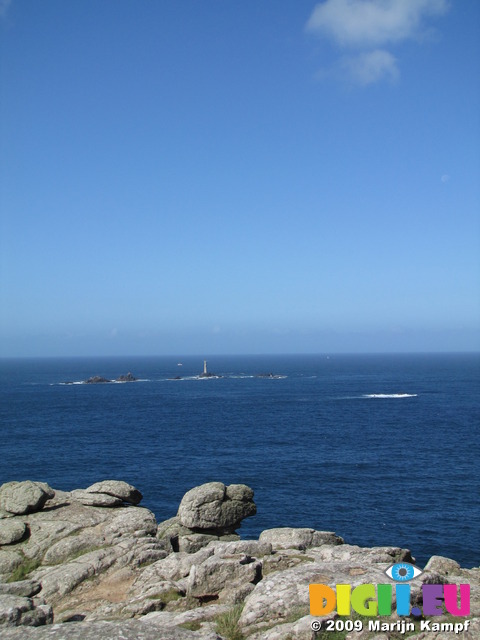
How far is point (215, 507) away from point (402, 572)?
56.4 ft

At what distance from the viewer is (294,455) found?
77250 mm

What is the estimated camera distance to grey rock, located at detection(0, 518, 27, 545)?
96.3ft

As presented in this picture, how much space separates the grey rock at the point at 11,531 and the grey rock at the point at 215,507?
30.1 feet

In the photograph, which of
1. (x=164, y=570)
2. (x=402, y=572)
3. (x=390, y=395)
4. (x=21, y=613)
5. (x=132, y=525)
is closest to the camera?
(x=21, y=613)

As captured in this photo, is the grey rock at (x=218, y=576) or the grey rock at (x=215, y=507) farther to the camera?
the grey rock at (x=215, y=507)

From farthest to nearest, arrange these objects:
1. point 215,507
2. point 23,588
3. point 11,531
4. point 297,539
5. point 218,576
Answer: point 215,507 → point 11,531 → point 297,539 → point 23,588 → point 218,576

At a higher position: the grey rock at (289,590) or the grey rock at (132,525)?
the grey rock at (289,590)

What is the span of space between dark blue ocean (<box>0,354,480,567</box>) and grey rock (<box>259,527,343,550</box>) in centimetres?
1694

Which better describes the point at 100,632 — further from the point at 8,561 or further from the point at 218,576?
the point at 8,561

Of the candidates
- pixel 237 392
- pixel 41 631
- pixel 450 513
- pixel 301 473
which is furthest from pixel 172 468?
pixel 237 392

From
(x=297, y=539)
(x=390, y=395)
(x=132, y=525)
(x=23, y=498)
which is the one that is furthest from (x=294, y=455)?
(x=390, y=395)

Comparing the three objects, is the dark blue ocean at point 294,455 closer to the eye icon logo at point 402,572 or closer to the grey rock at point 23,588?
the grey rock at point 23,588

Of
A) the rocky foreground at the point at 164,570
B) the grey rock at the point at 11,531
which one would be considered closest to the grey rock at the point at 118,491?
the rocky foreground at the point at 164,570

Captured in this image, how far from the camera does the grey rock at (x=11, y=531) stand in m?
29.3
